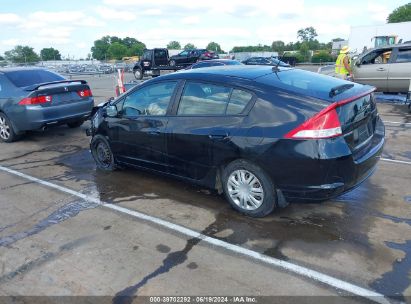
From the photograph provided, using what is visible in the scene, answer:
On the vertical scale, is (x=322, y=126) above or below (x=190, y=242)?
above

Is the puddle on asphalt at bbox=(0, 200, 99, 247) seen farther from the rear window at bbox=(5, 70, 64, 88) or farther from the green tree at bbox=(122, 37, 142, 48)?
the green tree at bbox=(122, 37, 142, 48)

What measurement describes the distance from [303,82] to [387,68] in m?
8.75

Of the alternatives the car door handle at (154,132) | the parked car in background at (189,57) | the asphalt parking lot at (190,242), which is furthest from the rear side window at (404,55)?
the parked car in background at (189,57)

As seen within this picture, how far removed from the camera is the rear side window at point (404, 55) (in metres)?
11.1

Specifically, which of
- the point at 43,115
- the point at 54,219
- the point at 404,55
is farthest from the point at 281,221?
the point at 404,55

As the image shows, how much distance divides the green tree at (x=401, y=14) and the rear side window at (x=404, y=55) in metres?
85.2

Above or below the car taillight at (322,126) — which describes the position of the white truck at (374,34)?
above

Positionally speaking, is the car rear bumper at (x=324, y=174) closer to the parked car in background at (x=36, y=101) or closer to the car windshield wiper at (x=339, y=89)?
the car windshield wiper at (x=339, y=89)

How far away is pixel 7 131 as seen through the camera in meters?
8.36

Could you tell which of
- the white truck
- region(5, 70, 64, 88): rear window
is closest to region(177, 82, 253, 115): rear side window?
region(5, 70, 64, 88): rear window

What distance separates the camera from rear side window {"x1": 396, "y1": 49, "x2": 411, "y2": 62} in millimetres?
11148

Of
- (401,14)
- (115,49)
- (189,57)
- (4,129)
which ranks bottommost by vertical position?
(4,129)

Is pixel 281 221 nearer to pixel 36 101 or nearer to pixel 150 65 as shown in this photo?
pixel 36 101

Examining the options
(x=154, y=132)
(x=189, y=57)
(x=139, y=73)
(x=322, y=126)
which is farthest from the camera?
(x=189, y=57)
